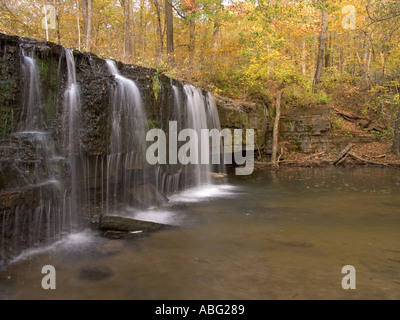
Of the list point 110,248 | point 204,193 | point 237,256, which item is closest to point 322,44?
point 204,193

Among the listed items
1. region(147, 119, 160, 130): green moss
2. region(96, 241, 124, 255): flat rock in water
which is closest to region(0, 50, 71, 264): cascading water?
region(96, 241, 124, 255): flat rock in water

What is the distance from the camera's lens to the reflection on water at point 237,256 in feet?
12.5

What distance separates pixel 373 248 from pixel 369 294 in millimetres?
1709

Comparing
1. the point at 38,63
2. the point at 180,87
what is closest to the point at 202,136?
the point at 180,87

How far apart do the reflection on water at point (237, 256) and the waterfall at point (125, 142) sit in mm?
866

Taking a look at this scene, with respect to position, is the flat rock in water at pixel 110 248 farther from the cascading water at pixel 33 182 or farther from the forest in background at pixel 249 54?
the forest in background at pixel 249 54

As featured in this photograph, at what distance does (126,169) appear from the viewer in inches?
317

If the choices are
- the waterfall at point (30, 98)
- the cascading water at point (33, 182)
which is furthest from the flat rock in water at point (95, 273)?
the waterfall at point (30, 98)

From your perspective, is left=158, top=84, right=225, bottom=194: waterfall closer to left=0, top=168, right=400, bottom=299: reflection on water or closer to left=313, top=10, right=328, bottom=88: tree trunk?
left=0, top=168, right=400, bottom=299: reflection on water

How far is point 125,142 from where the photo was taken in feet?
25.8

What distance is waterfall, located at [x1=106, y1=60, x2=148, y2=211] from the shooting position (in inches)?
296

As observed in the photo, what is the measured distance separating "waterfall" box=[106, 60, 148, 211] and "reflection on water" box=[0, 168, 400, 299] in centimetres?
87

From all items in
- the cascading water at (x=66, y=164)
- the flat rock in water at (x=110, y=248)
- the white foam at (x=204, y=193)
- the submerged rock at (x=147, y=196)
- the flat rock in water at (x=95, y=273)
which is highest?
the cascading water at (x=66, y=164)
